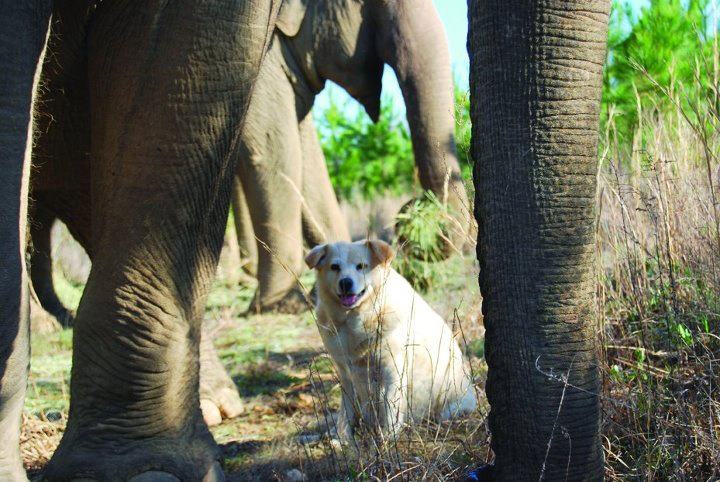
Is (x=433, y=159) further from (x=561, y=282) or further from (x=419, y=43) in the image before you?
(x=561, y=282)

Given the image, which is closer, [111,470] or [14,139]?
[14,139]

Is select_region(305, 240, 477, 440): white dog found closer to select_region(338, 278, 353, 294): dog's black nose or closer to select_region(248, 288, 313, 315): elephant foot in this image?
select_region(338, 278, 353, 294): dog's black nose

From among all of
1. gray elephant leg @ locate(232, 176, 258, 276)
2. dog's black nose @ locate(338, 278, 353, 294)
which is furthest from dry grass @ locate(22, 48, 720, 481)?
gray elephant leg @ locate(232, 176, 258, 276)

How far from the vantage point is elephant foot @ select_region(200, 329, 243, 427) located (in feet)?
15.8

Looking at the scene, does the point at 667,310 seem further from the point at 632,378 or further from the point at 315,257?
the point at 315,257

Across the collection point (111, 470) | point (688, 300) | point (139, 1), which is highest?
point (139, 1)

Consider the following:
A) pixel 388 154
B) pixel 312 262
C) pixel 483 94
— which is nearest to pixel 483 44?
pixel 483 94

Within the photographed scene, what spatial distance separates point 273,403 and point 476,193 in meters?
2.76

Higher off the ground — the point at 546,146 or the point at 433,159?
the point at 433,159

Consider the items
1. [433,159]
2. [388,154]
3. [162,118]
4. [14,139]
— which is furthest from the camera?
[388,154]

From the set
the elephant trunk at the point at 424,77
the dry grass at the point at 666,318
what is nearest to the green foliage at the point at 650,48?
the elephant trunk at the point at 424,77

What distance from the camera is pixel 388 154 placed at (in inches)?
629

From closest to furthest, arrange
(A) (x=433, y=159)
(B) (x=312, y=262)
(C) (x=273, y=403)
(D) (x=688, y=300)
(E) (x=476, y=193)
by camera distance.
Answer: (E) (x=476, y=193) < (D) (x=688, y=300) < (B) (x=312, y=262) < (C) (x=273, y=403) < (A) (x=433, y=159)

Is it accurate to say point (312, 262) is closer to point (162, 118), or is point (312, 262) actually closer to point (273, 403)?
point (273, 403)
